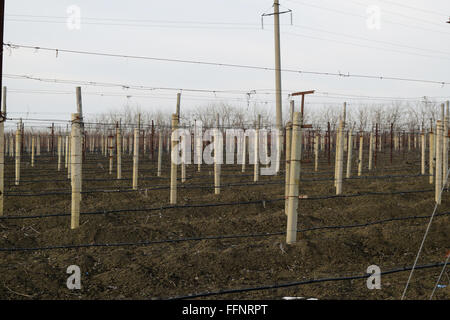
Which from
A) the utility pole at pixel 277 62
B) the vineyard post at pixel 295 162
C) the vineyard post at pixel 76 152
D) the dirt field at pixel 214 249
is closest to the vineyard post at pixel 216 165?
the dirt field at pixel 214 249

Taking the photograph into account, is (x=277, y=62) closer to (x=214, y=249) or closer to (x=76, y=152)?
(x=76, y=152)

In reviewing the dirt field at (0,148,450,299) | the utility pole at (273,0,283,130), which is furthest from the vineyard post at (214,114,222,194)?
the utility pole at (273,0,283,130)

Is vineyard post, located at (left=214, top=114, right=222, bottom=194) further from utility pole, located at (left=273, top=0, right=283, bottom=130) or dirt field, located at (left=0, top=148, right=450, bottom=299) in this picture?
utility pole, located at (left=273, top=0, right=283, bottom=130)

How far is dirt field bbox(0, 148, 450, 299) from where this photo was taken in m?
4.79

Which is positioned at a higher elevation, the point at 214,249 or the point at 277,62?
the point at 277,62

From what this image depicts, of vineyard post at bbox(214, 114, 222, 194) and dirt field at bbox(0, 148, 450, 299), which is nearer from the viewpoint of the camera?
dirt field at bbox(0, 148, 450, 299)

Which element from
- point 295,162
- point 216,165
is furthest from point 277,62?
point 295,162

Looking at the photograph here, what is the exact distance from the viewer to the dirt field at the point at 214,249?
15.7 feet

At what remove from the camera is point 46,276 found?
5.05 m

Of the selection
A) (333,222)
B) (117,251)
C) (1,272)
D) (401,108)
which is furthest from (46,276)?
(401,108)

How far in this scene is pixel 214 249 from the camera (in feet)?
19.9
